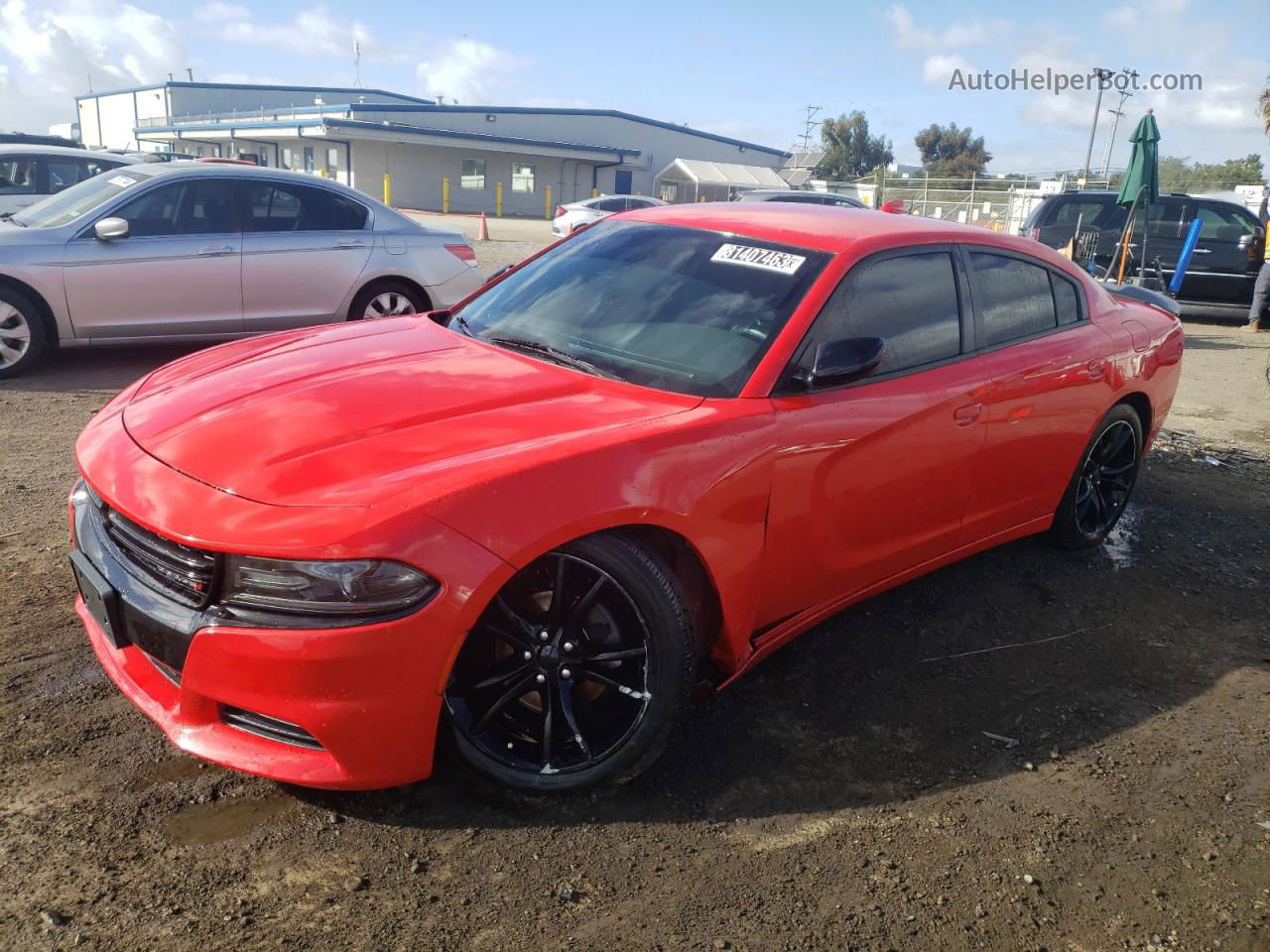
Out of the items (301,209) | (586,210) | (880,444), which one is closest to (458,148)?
(586,210)

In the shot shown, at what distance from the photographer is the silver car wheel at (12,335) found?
22.7ft

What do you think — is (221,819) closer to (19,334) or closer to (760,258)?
(760,258)

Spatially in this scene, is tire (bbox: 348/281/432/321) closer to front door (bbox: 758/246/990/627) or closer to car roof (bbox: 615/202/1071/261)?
car roof (bbox: 615/202/1071/261)

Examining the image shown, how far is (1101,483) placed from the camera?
4.87m

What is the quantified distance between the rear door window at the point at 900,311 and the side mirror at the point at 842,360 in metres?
0.07

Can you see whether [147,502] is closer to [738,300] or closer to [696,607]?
[696,607]

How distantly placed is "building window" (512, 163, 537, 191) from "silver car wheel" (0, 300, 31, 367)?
42912mm

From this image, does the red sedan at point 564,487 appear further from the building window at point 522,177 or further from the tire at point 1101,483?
the building window at point 522,177

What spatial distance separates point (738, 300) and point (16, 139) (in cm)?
1732

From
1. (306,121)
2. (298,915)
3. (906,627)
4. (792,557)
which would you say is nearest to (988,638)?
(906,627)

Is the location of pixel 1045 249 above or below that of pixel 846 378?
above

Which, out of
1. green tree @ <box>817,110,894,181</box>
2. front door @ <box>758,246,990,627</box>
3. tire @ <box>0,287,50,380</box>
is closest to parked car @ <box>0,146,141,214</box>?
tire @ <box>0,287,50,380</box>

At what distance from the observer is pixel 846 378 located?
10.5ft

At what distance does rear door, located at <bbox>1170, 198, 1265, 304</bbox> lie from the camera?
47.5ft
